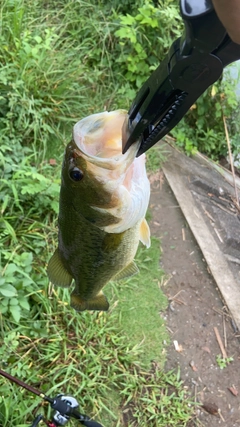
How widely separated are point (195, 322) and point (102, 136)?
2.30 meters

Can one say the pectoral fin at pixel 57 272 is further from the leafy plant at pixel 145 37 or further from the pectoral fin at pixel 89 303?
the leafy plant at pixel 145 37

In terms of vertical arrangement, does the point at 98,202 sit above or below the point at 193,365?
above

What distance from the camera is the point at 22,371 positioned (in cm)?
254

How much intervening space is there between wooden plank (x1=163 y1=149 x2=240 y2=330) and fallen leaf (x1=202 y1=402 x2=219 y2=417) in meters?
0.67

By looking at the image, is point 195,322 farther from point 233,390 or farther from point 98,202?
point 98,202

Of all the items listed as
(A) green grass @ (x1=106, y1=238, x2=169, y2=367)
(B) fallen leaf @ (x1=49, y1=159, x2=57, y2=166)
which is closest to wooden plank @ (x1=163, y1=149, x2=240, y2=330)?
(A) green grass @ (x1=106, y1=238, x2=169, y2=367)

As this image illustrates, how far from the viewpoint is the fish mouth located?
135cm

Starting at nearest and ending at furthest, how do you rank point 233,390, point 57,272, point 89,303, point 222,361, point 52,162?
point 57,272 < point 89,303 < point 233,390 < point 222,361 < point 52,162

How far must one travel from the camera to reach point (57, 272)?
182 cm

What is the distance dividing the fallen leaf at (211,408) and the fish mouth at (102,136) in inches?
88.8

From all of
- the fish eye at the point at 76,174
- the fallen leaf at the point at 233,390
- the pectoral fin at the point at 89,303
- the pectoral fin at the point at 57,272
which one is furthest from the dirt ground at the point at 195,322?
the fish eye at the point at 76,174

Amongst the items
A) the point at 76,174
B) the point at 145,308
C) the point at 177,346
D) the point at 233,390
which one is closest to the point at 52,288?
the point at 145,308

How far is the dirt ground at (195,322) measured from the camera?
116 inches

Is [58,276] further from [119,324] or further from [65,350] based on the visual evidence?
[119,324]
